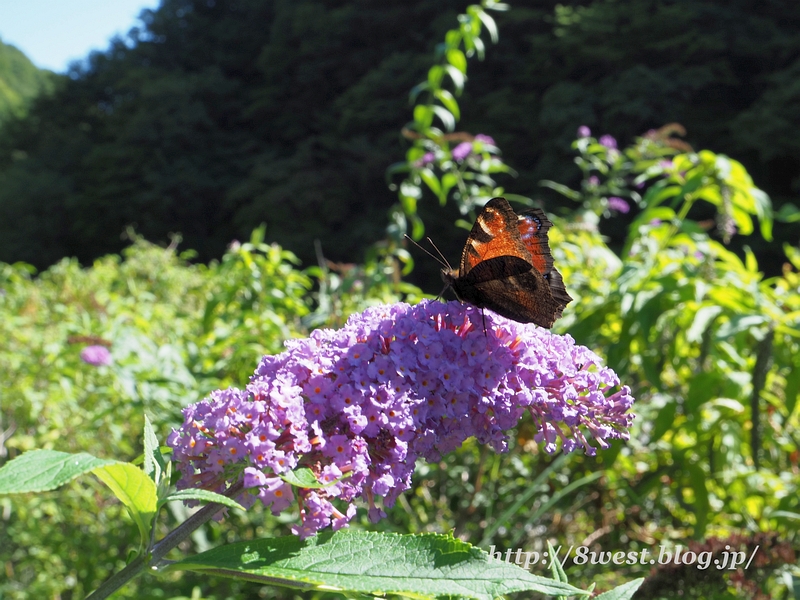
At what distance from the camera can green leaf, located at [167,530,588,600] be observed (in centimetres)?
74

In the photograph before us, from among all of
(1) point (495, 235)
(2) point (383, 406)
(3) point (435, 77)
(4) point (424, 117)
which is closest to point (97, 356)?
(4) point (424, 117)

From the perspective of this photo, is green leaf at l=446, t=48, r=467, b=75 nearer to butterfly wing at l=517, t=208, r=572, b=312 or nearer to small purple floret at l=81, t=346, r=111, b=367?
butterfly wing at l=517, t=208, r=572, b=312

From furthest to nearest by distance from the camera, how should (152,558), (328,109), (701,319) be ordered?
(328,109) < (701,319) < (152,558)

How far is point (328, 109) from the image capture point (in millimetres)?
21766

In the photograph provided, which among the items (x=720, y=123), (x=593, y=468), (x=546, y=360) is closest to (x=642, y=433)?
(x=593, y=468)

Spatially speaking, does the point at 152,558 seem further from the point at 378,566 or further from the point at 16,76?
the point at 16,76

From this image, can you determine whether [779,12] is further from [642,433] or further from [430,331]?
[430,331]

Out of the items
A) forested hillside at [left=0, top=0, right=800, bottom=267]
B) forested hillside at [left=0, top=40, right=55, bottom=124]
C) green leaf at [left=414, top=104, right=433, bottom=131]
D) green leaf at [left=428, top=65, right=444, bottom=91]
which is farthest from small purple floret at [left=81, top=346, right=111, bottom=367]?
forested hillside at [left=0, top=40, right=55, bottom=124]

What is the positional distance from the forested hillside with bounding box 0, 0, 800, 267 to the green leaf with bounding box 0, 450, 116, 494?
568 inches

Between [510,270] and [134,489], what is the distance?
2.64ft

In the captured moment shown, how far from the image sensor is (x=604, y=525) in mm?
2195

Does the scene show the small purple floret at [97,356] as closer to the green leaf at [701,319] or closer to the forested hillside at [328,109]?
the green leaf at [701,319]

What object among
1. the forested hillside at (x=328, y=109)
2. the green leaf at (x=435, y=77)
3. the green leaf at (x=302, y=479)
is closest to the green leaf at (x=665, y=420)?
the green leaf at (x=302, y=479)

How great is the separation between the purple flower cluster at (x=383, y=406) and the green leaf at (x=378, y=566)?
56mm
